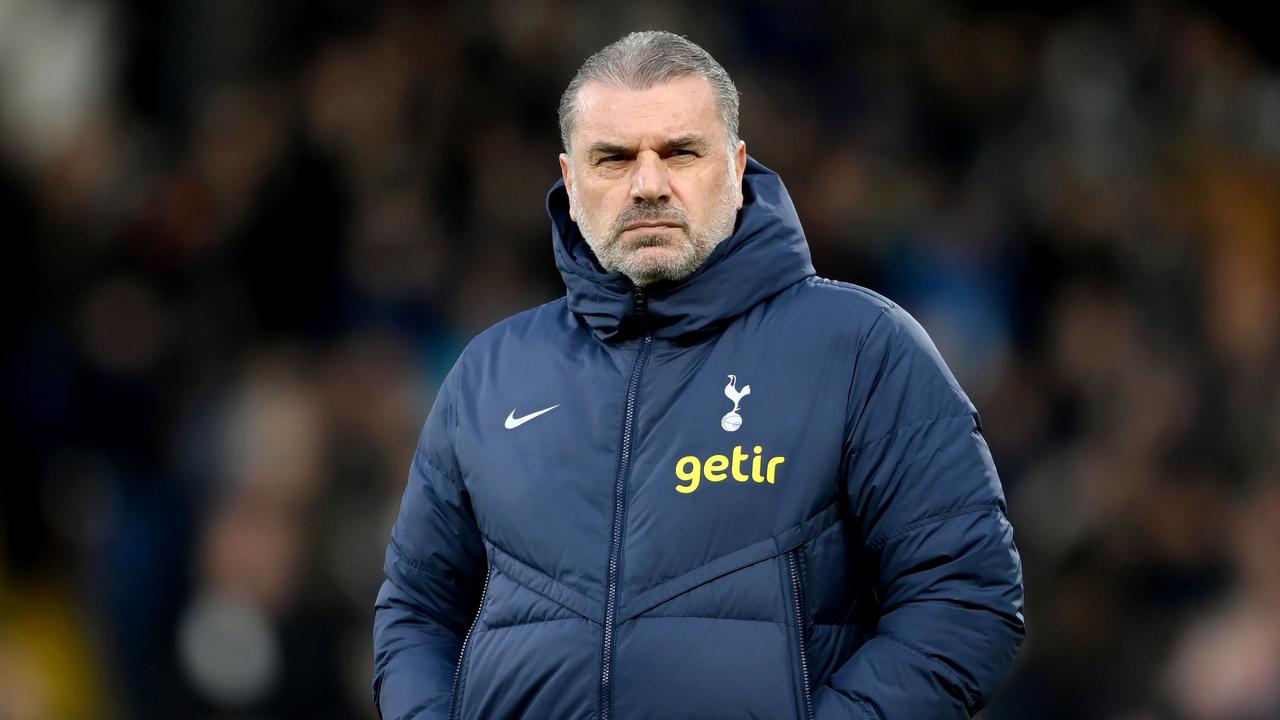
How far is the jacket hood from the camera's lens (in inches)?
108

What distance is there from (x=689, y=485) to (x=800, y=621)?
245 mm

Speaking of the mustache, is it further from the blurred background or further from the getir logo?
the blurred background

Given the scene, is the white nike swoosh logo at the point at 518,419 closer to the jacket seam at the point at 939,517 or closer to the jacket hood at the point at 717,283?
the jacket hood at the point at 717,283

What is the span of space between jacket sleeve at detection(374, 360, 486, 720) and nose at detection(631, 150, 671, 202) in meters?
0.45

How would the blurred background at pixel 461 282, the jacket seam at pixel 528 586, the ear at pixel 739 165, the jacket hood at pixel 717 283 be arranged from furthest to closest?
1. the blurred background at pixel 461 282
2. the ear at pixel 739 165
3. the jacket hood at pixel 717 283
4. the jacket seam at pixel 528 586

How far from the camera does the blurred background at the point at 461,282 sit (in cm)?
579

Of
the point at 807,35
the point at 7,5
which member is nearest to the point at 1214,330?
the point at 807,35

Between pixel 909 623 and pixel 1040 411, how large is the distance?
3.99 metres

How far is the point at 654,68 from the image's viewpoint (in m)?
2.79

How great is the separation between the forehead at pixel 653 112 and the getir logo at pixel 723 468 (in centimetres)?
50

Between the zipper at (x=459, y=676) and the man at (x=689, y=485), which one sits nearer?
the man at (x=689, y=485)

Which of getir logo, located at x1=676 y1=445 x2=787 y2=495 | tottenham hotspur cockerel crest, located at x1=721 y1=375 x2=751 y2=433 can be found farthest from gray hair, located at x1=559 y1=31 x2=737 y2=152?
getir logo, located at x1=676 y1=445 x2=787 y2=495

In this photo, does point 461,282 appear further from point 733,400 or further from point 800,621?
point 800,621

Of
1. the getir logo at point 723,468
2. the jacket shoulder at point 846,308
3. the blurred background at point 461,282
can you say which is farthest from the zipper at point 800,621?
the blurred background at point 461,282
